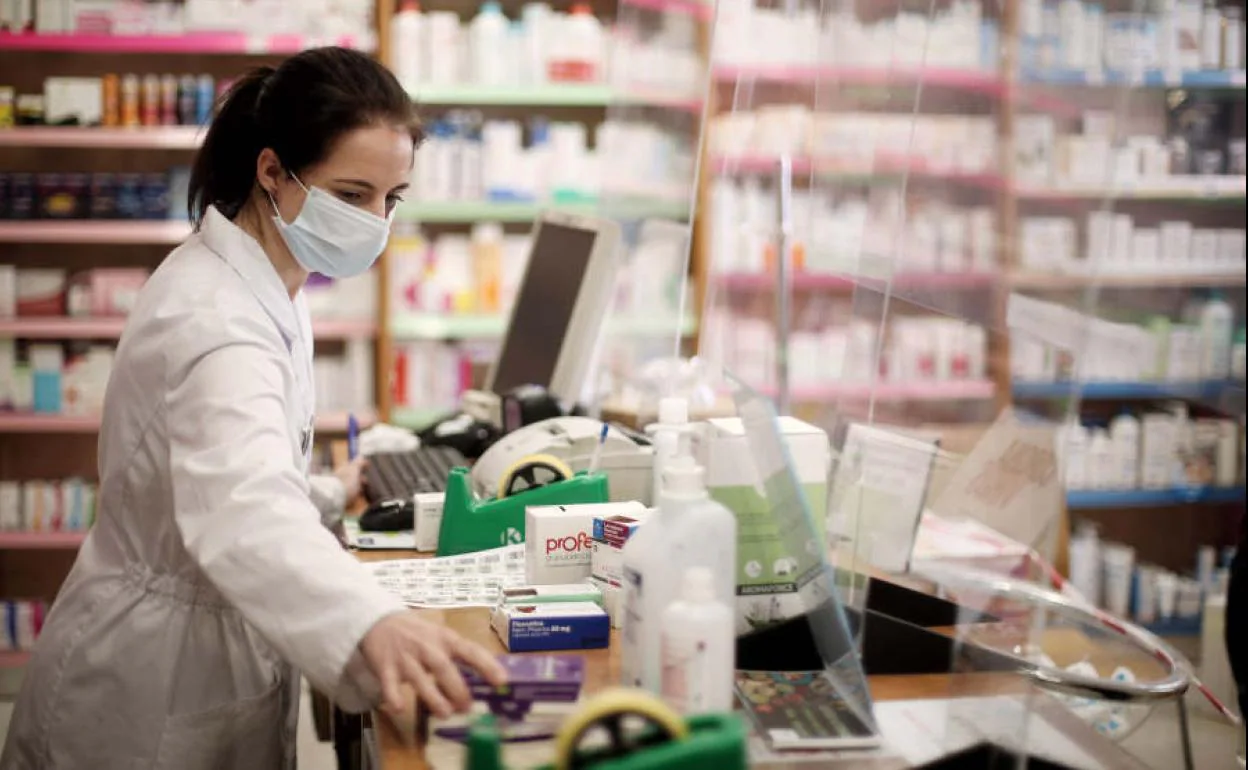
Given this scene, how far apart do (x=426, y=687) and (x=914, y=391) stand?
111 cm

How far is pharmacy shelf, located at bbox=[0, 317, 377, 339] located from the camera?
4648mm

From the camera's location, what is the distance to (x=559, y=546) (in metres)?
1.87

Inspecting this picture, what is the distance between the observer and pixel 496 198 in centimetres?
483

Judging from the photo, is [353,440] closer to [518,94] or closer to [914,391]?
[914,391]

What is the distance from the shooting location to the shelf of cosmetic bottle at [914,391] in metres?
1.72

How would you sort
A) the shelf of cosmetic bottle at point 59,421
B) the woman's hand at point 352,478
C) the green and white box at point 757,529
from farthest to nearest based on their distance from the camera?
the shelf of cosmetic bottle at point 59,421
the woman's hand at point 352,478
the green and white box at point 757,529

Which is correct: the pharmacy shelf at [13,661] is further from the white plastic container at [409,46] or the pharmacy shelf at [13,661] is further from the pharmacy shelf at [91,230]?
the white plastic container at [409,46]

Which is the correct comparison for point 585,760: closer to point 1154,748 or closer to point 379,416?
point 1154,748

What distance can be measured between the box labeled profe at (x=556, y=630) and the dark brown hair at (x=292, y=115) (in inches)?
27.9

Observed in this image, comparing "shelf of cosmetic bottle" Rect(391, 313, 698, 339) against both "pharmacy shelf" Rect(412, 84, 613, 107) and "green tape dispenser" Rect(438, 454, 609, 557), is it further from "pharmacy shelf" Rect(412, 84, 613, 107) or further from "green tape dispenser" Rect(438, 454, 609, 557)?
"green tape dispenser" Rect(438, 454, 609, 557)

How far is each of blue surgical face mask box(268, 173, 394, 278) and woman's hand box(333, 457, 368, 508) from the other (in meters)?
0.79

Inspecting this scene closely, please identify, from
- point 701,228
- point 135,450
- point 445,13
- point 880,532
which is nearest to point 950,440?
point 880,532

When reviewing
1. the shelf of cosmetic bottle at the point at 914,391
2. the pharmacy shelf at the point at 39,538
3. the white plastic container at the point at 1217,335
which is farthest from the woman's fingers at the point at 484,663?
the white plastic container at the point at 1217,335

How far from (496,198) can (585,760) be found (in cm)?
393
